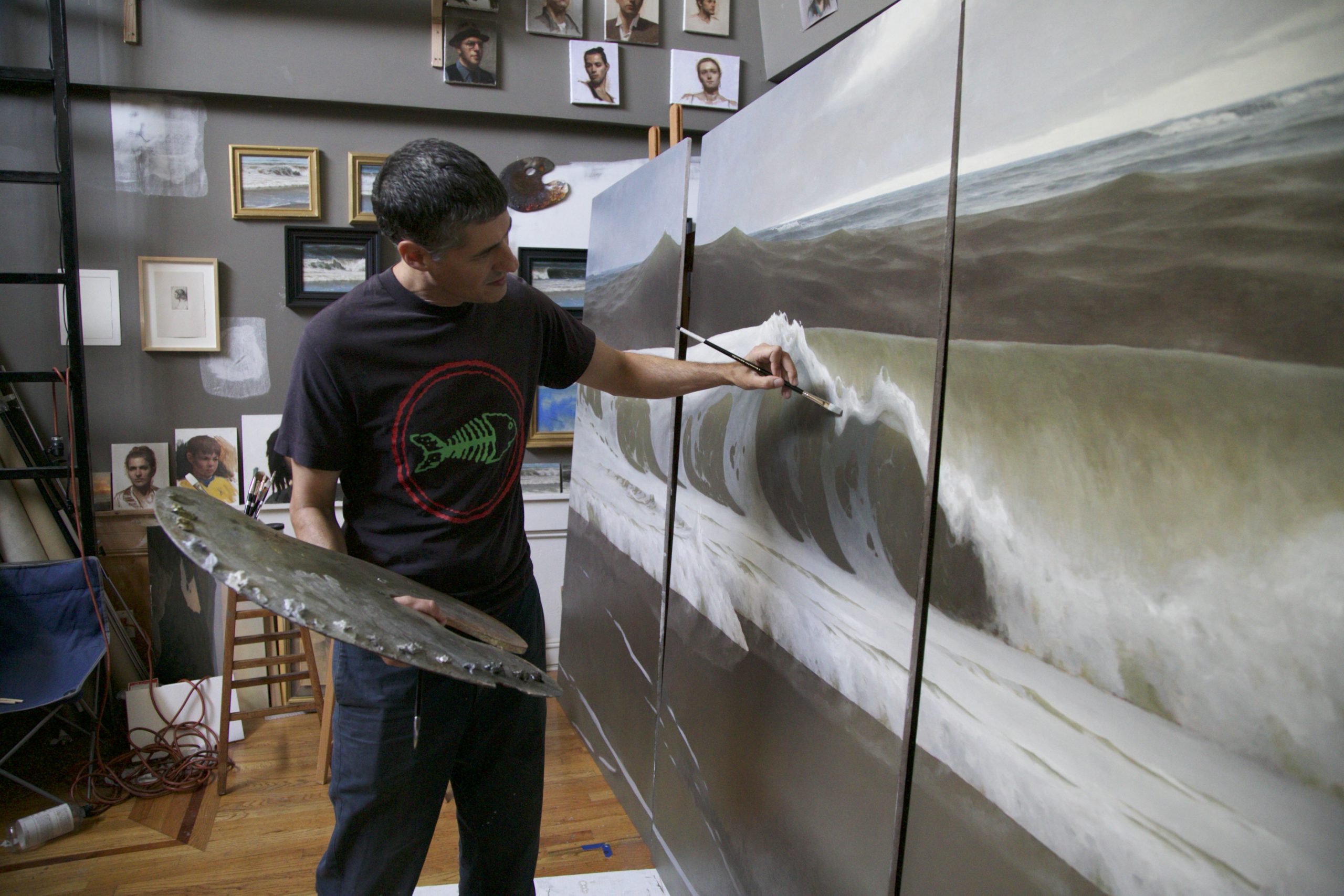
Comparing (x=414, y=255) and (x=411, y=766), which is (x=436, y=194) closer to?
(x=414, y=255)

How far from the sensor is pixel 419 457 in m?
1.50

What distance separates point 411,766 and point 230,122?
259 cm

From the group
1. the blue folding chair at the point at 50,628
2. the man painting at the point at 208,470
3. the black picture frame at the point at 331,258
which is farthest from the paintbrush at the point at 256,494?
the black picture frame at the point at 331,258

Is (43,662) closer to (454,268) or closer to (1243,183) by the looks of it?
(454,268)

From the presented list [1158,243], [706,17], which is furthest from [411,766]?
[706,17]

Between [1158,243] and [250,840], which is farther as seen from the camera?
[250,840]

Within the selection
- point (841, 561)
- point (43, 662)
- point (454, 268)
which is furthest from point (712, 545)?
point (43, 662)

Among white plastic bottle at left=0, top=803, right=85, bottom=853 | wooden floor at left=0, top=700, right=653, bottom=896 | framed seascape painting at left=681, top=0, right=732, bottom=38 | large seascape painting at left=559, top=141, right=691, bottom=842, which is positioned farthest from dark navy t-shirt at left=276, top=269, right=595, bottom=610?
framed seascape painting at left=681, top=0, right=732, bottom=38

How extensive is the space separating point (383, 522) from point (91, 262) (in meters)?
2.25

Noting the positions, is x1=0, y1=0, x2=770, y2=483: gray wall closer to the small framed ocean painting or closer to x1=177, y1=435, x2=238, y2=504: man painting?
x1=177, y1=435, x2=238, y2=504: man painting

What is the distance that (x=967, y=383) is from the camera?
3.48ft

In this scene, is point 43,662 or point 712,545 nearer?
point 712,545

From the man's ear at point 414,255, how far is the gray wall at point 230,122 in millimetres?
1952

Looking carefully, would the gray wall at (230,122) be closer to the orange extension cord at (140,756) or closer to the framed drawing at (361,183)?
the framed drawing at (361,183)
